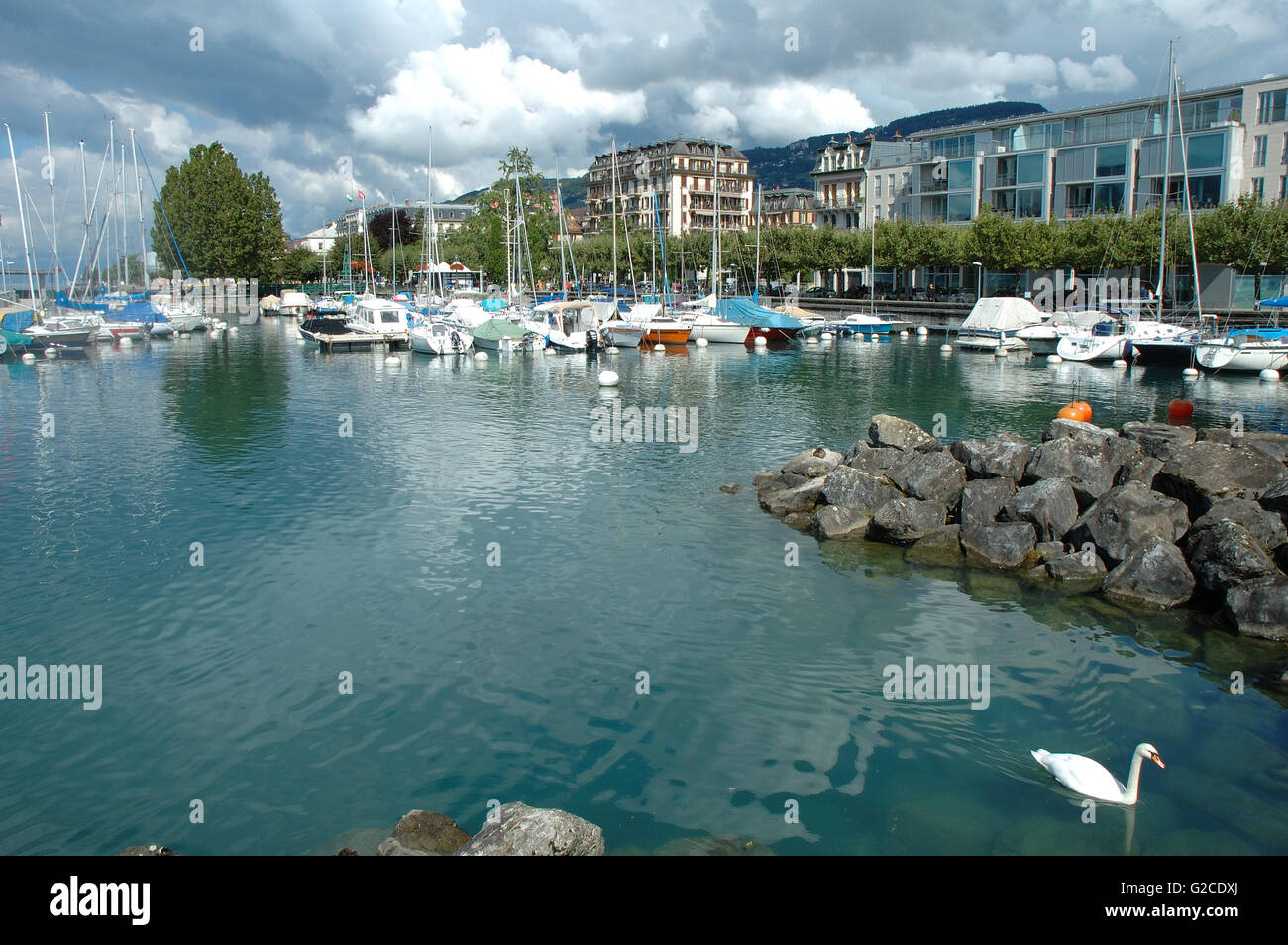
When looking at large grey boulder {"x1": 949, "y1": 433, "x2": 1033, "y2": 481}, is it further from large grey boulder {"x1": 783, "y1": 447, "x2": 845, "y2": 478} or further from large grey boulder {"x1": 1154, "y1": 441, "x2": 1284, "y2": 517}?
large grey boulder {"x1": 783, "y1": 447, "x2": 845, "y2": 478}

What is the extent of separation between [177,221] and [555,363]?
7855 cm

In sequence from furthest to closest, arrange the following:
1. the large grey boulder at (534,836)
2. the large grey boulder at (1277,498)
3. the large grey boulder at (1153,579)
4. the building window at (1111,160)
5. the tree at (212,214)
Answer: the tree at (212,214), the building window at (1111,160), the large grey boulder at (1277,498), the large grey boulder at (1153,579), the large grey boulder at (534,836)

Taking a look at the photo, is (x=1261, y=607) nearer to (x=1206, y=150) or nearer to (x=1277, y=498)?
(x=1277, y=498)

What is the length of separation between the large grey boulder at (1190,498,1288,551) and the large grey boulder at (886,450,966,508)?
187 inches

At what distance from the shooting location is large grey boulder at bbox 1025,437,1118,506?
64.0 ft

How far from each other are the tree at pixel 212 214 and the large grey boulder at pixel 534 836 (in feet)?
373

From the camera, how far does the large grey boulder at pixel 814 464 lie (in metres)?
23.3

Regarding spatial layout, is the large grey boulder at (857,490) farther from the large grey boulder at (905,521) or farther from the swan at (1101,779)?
the swan at (1101,779)
